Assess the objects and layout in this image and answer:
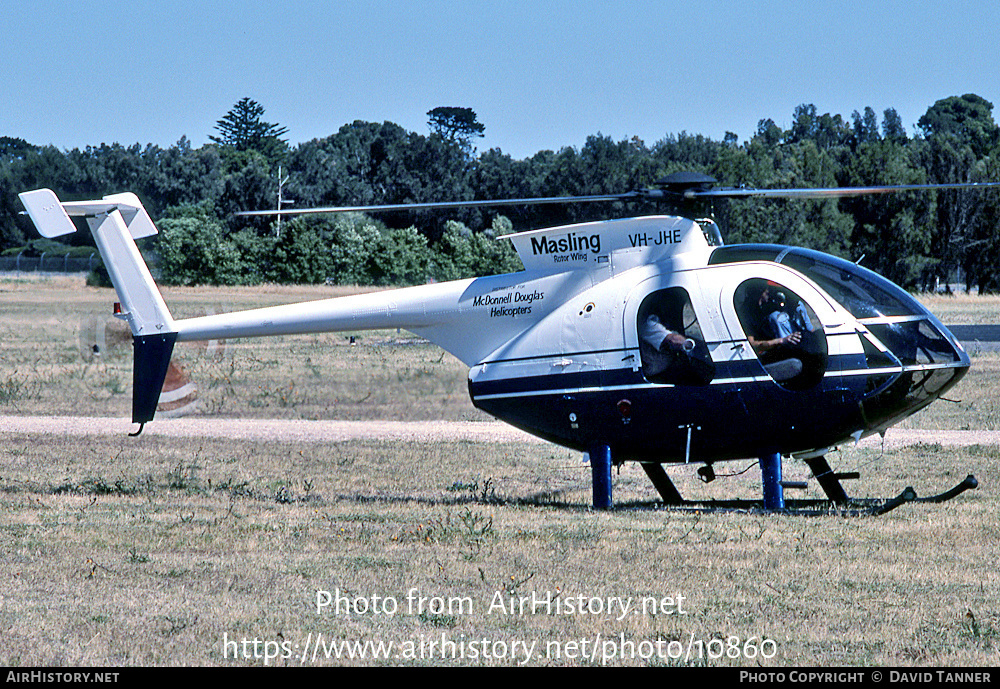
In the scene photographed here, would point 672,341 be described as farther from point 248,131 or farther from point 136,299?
point 248,131

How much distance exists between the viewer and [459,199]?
3041 inches

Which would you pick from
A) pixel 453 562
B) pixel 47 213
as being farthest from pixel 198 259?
pixel 453 562

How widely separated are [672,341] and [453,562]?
3.39 metres

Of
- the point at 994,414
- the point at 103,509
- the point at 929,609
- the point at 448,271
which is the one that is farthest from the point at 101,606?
the point at 448,271

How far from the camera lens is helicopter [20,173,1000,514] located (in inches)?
444

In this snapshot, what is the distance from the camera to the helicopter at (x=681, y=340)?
37.0 feet

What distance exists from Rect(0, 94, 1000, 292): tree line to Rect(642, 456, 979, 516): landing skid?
3097cm

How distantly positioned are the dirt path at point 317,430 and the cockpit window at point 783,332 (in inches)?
262

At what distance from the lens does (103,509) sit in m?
12.6

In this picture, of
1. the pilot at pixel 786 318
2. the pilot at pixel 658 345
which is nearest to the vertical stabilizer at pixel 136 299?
the pilot at pixel 658 345

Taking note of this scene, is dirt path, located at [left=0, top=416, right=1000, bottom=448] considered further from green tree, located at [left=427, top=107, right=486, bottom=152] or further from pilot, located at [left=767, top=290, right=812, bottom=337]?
green tree, located at [left=427, top=107, right=486, bottom=152]

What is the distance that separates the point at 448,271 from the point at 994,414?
3059 cm
